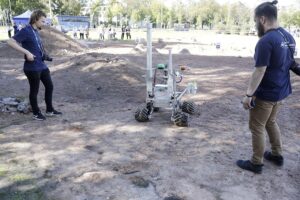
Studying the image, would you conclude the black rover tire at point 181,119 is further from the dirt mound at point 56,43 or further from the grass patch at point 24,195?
the dirt mound at point 56,43

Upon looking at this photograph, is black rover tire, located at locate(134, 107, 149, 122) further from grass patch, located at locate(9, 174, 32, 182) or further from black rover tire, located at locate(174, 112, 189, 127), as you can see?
grass patch, located at locate(9, 174, 32, 182)

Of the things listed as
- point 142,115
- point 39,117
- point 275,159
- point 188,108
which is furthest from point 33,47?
point 275,159

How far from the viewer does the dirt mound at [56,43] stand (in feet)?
66.1

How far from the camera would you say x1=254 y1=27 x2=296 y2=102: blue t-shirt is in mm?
3801

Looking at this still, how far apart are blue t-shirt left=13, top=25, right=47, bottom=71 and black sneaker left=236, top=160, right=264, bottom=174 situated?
3.55m

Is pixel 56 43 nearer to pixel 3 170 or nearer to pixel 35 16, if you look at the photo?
pixel 35 16

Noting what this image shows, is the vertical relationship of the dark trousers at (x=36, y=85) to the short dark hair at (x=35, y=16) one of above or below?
below

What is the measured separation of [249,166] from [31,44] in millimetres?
3836

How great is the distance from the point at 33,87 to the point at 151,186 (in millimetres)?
3197

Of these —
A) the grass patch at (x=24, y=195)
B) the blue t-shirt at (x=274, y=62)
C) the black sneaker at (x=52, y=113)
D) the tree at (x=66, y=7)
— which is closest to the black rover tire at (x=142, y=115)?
the black sneaker at (x=52, y=113)

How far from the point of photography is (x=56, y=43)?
68.8 ft

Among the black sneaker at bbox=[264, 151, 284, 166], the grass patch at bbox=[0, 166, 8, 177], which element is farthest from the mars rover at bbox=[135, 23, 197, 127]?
the grass patch at bbox=[0, 166, 8, 177]

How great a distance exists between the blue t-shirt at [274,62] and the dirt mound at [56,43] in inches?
664

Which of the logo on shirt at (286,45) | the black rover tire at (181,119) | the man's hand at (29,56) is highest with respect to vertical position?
the logo on shirt at (286,45)
